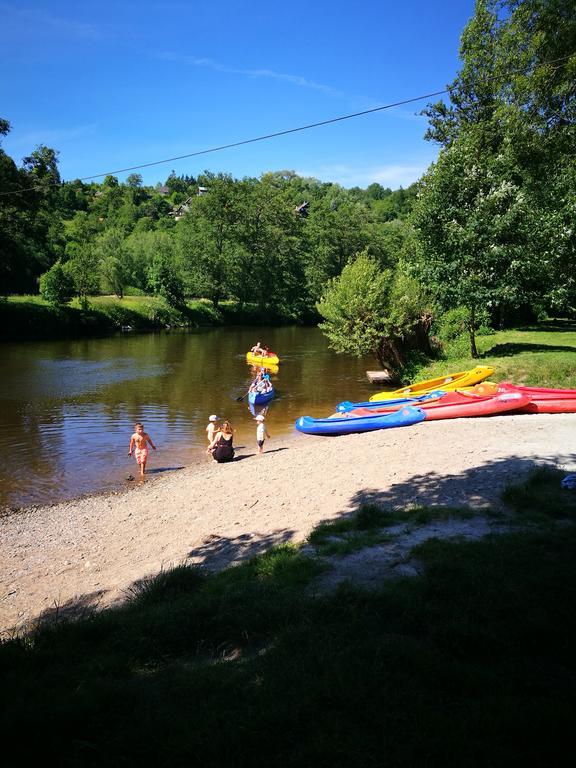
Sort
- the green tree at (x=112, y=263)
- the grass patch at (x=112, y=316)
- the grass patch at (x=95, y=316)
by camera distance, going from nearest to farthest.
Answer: the grass patch at (x=95, y=316)
the grass patch at (x=112, y=316)
the green tree at (x=112, y=263)

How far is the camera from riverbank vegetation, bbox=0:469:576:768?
3043mm

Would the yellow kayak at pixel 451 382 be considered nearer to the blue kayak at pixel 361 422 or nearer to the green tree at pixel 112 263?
the blue kayak at pixel 361 422

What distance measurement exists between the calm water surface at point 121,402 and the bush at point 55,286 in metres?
7.44

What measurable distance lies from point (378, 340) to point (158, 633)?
62.5 ft

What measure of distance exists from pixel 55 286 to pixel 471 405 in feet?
139

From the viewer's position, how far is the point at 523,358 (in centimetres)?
1914

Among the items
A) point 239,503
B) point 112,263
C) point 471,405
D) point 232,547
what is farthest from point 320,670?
point 112,263

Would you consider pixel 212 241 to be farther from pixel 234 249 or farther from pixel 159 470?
pixel 159 470

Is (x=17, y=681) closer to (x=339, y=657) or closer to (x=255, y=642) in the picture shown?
(x=255, y=642)

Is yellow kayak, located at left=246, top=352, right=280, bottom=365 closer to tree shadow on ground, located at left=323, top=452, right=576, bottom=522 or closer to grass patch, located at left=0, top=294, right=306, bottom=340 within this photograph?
tree shadow on ground, located at left=323, top=452, right=576, bottom=522

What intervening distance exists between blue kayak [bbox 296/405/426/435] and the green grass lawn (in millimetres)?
4725

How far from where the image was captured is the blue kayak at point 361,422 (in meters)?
15.1

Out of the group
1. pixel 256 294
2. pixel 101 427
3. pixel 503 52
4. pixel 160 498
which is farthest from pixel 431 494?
pixel 256 294

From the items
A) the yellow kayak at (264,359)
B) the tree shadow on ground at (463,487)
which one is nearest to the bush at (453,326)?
the yellow kayak at (264,359)
